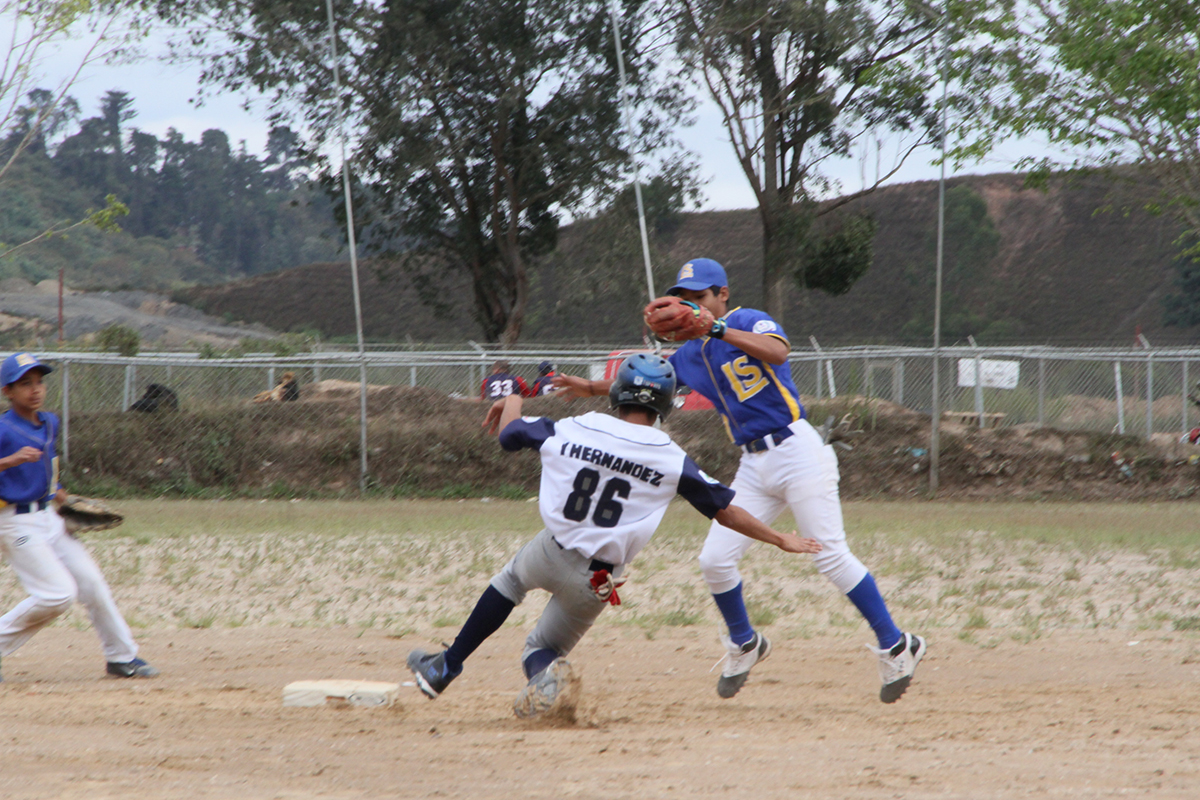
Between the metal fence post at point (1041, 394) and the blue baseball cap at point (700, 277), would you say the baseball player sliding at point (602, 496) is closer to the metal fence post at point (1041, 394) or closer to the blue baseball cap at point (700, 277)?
the blue baseball cap at point (700, 277)

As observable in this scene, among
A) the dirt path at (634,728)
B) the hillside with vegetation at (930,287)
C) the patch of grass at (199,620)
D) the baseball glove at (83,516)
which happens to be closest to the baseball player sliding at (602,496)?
the dirt path at (634,728)

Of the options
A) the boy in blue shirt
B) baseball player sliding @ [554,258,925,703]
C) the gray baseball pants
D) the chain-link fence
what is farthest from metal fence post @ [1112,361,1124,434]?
Result: the boy in blue shirt

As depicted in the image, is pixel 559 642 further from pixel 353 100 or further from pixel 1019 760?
pixel 353 100

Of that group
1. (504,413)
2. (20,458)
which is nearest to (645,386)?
(504,413)

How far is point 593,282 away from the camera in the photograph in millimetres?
27875

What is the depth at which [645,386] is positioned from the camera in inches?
185

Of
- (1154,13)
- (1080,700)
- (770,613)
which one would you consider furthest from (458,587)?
(1154,13)

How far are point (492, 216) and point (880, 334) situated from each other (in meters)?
28.5

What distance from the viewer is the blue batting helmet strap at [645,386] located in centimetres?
470

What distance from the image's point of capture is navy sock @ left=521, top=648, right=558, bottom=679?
4.95 metres

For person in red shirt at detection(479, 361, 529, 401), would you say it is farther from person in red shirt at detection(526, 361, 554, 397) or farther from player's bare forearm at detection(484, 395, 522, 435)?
player's bare forearm at detection(484, 395, 522, 435)

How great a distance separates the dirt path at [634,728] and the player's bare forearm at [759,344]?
1.64m

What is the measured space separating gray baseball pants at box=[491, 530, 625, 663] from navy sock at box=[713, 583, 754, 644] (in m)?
0.89

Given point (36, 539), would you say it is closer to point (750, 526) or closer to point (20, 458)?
point (20, 458)
